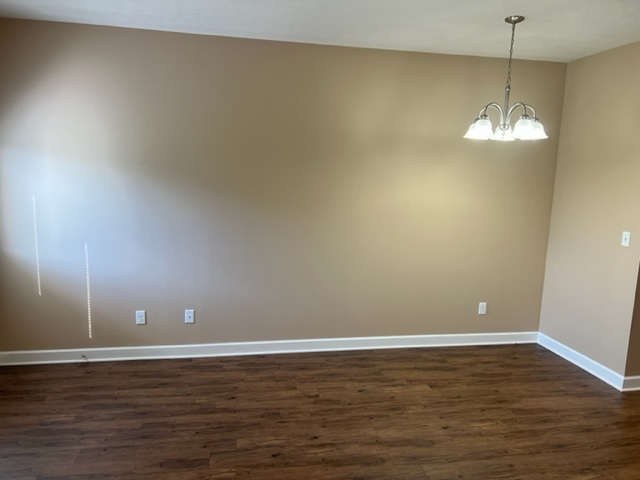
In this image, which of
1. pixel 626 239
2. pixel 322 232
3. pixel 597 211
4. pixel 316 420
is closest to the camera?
pixel 316 420

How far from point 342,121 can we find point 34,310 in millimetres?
2911

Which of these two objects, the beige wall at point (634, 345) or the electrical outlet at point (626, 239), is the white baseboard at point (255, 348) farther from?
the electrical outlet at point (626, 239)

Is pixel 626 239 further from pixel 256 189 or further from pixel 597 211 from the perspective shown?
pixel 256 189

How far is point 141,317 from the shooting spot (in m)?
3.55

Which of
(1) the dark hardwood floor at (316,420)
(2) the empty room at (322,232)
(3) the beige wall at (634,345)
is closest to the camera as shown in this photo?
(1) the dark hardwood floor at (316,420)

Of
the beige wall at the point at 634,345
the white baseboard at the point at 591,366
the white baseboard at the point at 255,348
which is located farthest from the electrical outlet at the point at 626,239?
the white baseboard at the point at 255,348

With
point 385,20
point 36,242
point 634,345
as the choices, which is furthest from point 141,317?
point 634,345

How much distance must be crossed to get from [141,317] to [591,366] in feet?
12.4

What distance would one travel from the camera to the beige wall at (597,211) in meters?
3.22

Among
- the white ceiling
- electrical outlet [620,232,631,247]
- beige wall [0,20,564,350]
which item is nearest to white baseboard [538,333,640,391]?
beige wall [0,20,564,350]

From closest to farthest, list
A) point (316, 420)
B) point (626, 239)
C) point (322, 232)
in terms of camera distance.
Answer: point (316, 420)
point (626, 239)
point (322, 232)

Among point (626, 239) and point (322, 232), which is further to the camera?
point (322, 232)

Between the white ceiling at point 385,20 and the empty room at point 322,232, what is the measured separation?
0.08 ft

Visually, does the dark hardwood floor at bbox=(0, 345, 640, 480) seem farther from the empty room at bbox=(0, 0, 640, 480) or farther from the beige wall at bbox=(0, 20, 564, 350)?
the beige wall at bbox=(0, 20, 564, 350)
